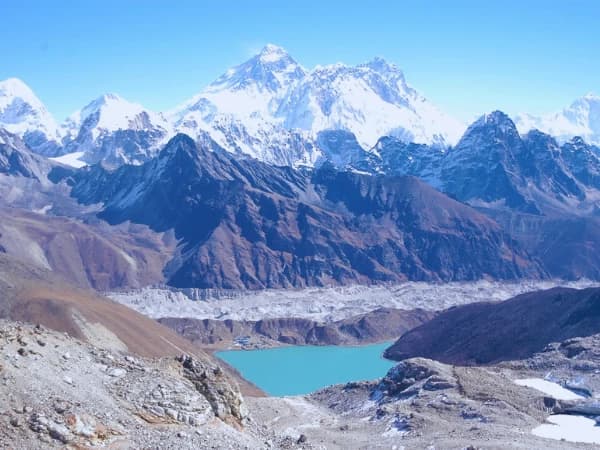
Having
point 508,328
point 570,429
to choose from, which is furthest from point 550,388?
point 508,328

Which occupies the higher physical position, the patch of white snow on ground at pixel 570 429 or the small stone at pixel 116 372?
the small stone at pixel 116 372

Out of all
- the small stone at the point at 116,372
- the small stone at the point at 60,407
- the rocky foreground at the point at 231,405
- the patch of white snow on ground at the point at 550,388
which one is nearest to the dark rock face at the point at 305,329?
the rocky foreground at the point at 231,405

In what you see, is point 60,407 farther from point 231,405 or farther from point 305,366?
point 305,366

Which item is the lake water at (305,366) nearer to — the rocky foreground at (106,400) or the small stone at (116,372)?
the rocky foreground at (106,400)

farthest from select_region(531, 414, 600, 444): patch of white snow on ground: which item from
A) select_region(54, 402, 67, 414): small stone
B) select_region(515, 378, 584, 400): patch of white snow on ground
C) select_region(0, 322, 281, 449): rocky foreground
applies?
select_region(54, 402, 67, 414): small stone

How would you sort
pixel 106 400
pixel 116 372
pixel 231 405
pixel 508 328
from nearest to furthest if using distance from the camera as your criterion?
pixel 106 400 → pixel 116 372 → pixel 231 405 → pixel 508 328

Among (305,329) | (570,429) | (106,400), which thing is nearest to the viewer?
(106,400)

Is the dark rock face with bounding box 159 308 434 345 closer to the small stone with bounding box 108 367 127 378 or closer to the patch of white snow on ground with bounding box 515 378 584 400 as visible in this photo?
the patch of white snow on ground with bounding box 515 378 584 400
